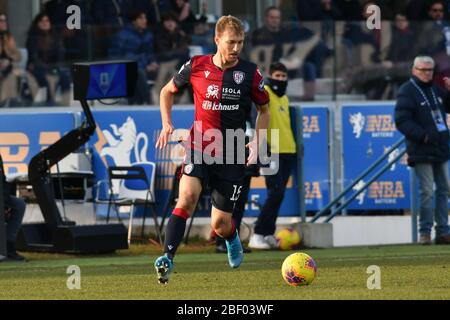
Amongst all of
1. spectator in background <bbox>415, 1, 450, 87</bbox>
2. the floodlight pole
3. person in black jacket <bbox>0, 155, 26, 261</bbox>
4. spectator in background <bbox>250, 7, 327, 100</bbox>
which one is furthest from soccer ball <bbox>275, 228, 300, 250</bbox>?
spectator in background <bbox>415, 1, 450, 87</bbox>

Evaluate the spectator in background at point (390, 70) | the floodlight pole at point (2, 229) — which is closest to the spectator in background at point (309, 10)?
the spectator in background at point (390, 70)

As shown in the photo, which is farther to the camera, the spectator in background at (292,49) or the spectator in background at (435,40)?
the spectator in background at (435,40)

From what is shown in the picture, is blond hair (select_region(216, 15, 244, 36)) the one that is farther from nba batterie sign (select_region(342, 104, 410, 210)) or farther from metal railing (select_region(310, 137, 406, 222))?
nba batterie sign (select_region(342, 104, 410, 210))

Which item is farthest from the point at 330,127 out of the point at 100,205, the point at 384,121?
the point at 100,205

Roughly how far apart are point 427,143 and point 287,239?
2.17m

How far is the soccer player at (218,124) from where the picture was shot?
12.8 metres

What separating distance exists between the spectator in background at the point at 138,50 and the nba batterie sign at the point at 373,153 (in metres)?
2.94

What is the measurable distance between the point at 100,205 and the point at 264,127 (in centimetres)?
700

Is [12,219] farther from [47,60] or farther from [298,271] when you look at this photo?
[298,271]

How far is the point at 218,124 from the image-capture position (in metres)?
12.9

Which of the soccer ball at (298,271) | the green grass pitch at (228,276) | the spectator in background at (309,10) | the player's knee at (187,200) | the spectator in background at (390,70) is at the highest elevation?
the spectator in background at (309,10)

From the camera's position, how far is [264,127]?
1350cm

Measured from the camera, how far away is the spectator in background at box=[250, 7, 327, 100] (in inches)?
845

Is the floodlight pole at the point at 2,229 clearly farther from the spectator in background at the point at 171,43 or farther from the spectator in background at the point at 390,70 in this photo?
the spectator in background at the point at 390,70
